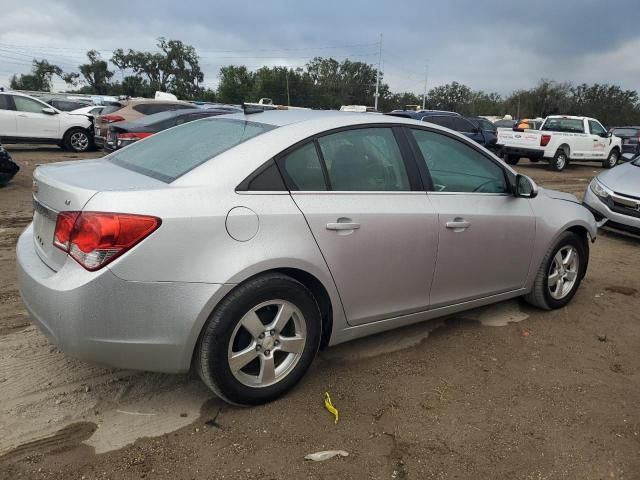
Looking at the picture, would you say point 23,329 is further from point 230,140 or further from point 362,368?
point 362,368

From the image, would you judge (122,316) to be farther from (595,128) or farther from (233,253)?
(595,128)

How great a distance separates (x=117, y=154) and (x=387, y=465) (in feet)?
8.32

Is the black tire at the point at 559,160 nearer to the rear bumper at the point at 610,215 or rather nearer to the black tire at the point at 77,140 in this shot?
the rear bumper at the point at 610,215

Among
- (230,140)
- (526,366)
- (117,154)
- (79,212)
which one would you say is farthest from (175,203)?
(526,366)

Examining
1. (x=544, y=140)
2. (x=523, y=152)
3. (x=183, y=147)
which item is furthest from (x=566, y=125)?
(x=183, y=147)

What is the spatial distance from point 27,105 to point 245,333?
14.0m

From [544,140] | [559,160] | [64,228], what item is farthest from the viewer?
[559,160]

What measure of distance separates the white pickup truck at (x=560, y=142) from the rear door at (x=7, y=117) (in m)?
14.4

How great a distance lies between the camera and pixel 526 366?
11.3ft

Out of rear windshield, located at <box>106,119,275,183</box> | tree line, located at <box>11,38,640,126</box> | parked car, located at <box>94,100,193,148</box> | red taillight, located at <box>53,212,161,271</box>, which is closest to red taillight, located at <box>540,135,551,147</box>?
parked car, located at <box>94,100,193,148</box>

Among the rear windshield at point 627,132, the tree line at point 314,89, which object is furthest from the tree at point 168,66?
the rear windshield at point 627,132

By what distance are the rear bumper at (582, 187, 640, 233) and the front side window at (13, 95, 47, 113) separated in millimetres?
13532

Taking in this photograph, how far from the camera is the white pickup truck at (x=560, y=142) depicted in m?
16.4

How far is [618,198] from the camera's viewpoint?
679 cm
